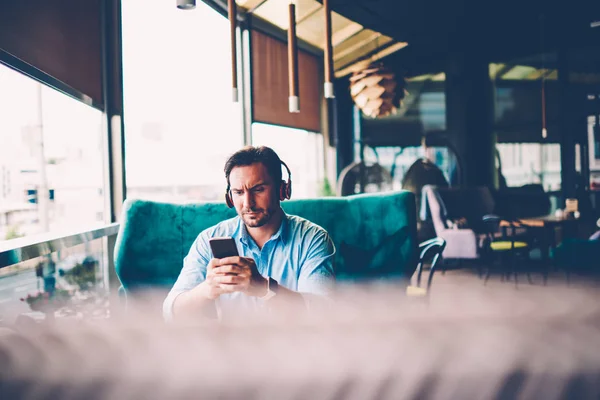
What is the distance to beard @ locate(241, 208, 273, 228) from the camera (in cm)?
161

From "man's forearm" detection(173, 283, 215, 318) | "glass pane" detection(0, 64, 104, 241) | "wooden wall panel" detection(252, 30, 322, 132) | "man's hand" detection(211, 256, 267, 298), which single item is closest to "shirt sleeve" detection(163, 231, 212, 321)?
"man's forearm" detection(173, 283, 215, 318)

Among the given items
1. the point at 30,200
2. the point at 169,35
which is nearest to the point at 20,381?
the point at 30,200

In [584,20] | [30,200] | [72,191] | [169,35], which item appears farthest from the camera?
[584,20]

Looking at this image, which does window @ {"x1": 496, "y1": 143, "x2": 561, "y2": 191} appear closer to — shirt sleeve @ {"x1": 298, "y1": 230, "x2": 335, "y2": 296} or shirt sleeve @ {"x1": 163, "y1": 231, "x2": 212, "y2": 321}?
shirt sleeve @ {"x1": 298, "y1": 230, "x2": 335, "y2": 296}

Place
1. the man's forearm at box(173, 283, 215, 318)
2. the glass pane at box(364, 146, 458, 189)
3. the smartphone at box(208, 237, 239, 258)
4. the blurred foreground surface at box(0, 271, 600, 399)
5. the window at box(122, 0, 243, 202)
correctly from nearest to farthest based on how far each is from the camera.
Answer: the blurred foreground surface at box(0, 271, 600, 399) < the smartphone at box(208, 237, 239, 258) < the man's forearm at box(173, 283, 215, 318) < the window at box(122, 0, 243, 202) < the glass pane at box(364, 146, 458, 189)

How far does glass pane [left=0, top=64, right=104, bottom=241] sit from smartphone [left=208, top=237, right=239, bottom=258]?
1494 millimetres

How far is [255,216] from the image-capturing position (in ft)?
5.27

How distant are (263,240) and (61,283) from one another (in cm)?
175

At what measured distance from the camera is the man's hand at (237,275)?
3.88ft

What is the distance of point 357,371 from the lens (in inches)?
10.3

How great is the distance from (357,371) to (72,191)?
3159 mm

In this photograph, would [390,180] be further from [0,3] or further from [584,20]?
[0,3]

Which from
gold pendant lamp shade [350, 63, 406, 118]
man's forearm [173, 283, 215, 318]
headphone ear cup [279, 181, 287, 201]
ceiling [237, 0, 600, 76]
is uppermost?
ceiling [237, 0, 600, 76]

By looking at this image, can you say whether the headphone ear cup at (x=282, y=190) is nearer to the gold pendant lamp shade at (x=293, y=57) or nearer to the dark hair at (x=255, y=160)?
the dark hair at (x=255, y=160)
